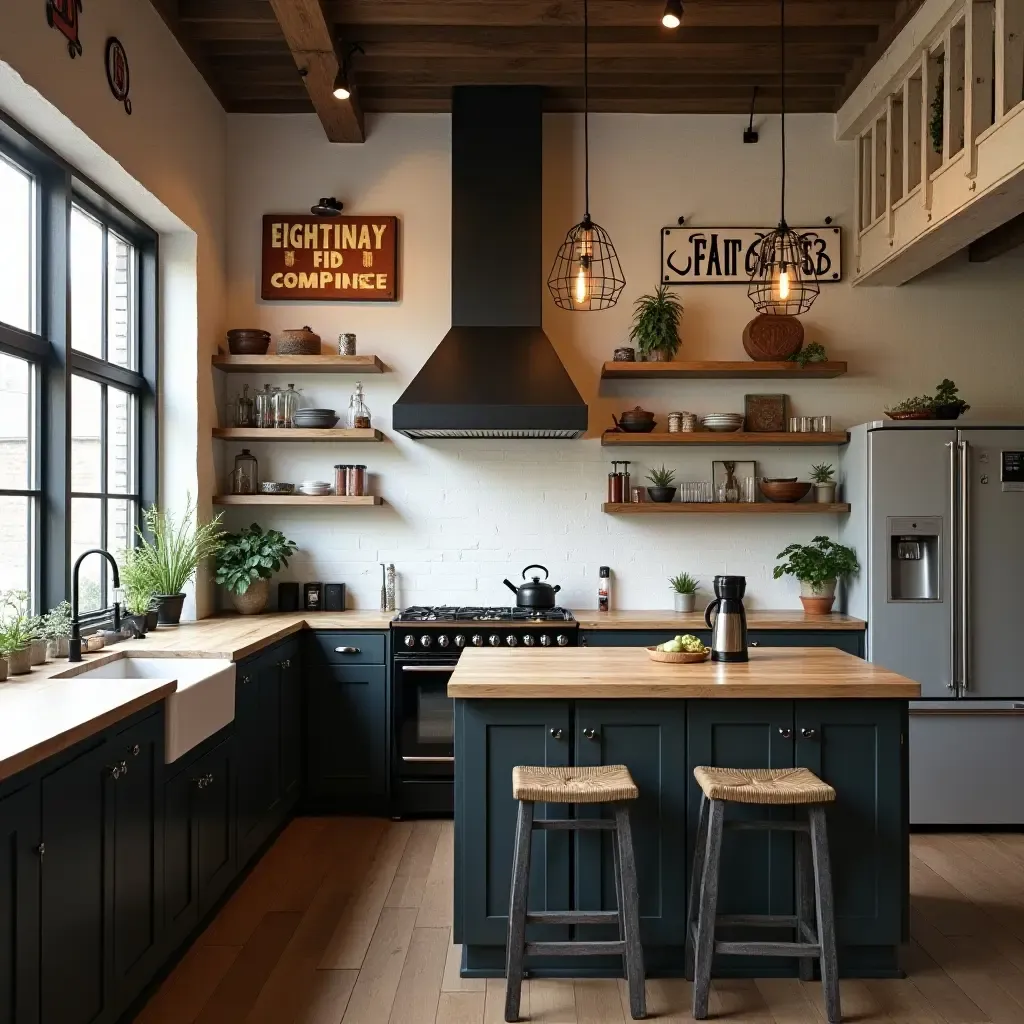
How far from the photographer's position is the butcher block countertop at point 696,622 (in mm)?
4762

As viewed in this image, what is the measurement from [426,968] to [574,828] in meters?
0.76

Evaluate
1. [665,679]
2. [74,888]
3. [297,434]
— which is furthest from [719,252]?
[74,888]

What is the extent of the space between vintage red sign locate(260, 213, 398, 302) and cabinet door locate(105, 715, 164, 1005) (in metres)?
3.13

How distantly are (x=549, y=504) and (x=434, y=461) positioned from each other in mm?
697

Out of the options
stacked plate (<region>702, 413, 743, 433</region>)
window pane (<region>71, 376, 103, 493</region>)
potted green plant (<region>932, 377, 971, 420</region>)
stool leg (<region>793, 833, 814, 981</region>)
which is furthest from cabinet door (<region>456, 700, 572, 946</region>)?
potted green plant (<region>932, 377, 971, 420</region>)

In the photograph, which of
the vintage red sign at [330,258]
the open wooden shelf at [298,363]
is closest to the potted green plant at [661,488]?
the open wooden shelf at [298,363]

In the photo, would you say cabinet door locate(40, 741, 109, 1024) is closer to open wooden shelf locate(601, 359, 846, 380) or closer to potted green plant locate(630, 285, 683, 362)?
open wooden shelf locate(601, 359, 846, 380)

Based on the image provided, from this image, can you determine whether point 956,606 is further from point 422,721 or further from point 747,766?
point 422,721

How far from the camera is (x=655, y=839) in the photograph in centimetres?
306

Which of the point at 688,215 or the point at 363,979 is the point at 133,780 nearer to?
the point at 363,979

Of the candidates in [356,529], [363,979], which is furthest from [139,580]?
[363,979]

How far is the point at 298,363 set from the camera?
515 cm

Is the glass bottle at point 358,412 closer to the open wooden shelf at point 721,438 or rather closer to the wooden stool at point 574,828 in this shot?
the open wooden shelf at point 721,438

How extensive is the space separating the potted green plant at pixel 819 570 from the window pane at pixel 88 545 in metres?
3.39
